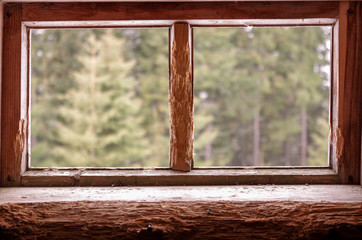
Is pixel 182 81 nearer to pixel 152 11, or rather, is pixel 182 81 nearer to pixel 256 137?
pixel 152 11

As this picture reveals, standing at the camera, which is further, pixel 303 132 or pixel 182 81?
pixel 303 132

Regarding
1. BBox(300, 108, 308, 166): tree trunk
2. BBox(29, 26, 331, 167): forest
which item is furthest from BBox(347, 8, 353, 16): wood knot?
BBox(300, 108, 308, 166): tree trunk

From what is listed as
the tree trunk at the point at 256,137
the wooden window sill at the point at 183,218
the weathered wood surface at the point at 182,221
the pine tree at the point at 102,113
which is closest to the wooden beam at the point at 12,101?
the wooden window sill at the point at 183,218

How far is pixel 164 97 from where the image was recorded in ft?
46.2

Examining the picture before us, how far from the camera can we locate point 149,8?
4.64ft

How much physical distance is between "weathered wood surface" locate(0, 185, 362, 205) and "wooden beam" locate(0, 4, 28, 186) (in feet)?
0.32

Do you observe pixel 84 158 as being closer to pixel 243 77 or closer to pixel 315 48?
pixel 243 77

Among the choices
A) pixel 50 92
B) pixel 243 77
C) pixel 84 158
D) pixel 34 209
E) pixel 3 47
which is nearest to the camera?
pixel 34 209

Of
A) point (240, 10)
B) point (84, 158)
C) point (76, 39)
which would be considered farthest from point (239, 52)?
point (240, 10)

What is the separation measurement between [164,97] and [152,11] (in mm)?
12683

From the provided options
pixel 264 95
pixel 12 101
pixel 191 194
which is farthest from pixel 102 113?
pixel 191 194

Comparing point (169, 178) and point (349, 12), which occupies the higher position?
point (349, 12)

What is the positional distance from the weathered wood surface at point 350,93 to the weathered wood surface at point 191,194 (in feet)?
0.38

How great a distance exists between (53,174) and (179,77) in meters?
0.73
